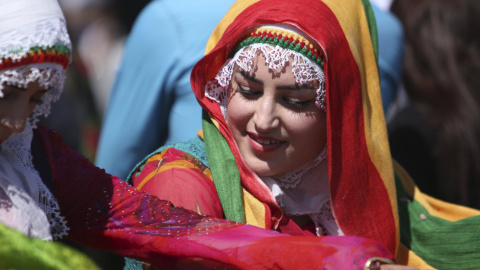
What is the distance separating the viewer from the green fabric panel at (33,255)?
1.47 metres

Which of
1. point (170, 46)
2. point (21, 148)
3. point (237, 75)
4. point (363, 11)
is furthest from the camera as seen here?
point (170, 46)

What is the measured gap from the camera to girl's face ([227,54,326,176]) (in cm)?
256

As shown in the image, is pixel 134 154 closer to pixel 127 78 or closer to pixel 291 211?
pixel 127 78

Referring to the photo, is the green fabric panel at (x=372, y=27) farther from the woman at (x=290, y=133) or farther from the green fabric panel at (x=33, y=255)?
the green fabric panel at (x=33, y=255)

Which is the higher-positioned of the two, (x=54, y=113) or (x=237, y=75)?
(x=237, y=75)

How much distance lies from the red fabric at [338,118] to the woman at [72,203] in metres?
0.49

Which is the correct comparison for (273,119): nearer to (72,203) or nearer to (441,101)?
(72,203)

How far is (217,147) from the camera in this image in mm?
2695

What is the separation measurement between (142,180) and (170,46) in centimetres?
113

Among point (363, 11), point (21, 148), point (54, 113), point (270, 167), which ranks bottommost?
point (54, 113)

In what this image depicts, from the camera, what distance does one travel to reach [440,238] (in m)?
2.97

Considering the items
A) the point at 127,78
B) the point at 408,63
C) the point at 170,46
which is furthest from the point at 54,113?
the point at 408,63

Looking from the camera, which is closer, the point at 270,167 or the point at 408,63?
the point at 270,167

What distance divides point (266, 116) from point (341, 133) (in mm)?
285
